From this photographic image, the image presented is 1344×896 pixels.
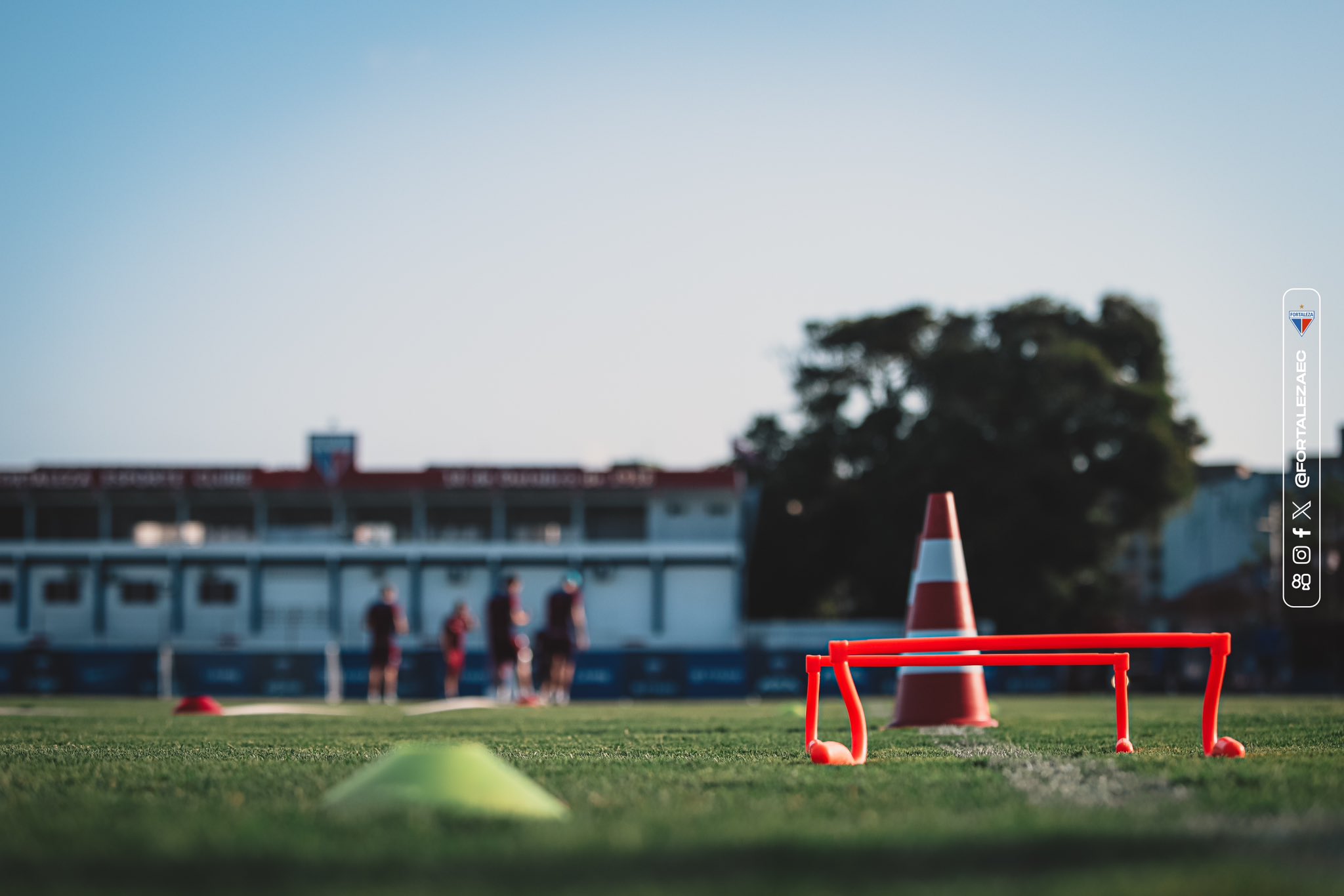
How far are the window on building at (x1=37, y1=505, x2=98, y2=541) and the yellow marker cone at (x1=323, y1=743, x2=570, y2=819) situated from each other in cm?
6197

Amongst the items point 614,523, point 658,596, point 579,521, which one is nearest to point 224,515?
point 579,521

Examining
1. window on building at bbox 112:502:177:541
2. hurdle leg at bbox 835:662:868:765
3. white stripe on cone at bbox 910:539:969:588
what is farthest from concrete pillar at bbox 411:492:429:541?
hurdle leg at bbox 835:662:868:765

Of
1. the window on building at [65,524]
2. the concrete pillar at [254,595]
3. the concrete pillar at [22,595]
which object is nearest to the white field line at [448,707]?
the concrete pillar at [254,595]

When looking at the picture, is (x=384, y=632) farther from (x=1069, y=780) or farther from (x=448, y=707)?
(x=1069, y=780)

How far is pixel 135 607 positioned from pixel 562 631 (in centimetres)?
4042

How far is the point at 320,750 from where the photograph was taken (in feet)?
30.2

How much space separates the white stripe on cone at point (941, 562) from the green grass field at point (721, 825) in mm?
2275

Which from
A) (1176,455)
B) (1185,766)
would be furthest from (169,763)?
(1176,455)

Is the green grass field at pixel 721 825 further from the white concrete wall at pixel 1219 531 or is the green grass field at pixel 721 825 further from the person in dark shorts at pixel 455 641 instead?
the white concrete wall at pixel 1219 531

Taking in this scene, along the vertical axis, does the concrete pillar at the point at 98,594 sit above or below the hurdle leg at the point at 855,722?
below

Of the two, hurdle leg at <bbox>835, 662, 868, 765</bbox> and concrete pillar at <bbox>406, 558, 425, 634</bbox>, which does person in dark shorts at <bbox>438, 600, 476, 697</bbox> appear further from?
concrete pillar at <bbox>406, 558, 425, 634</bbox>

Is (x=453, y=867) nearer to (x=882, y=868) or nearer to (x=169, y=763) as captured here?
(x=882, y=868)

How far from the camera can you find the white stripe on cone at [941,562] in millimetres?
11680

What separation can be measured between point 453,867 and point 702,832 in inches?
40.4
